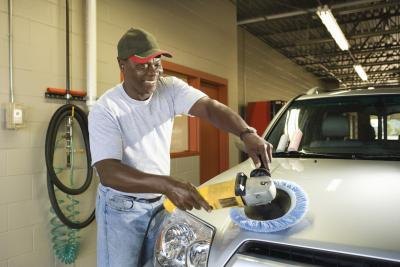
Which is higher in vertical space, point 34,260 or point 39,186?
point 39,186

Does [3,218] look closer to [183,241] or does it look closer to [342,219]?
[183,241]

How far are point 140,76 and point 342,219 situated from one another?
1.13 metres

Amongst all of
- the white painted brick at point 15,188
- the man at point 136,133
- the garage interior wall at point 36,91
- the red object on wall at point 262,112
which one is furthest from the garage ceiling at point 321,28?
the white painted brick at point 15,188

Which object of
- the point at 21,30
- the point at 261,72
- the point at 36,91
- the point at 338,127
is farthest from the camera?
the point at 261,72

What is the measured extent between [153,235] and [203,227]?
515 millimetres

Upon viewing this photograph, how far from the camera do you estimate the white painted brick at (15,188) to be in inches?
110

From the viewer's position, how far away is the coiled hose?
9.91 feet

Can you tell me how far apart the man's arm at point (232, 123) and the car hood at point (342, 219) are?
0.24m

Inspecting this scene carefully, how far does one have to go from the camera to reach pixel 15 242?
2.87 m

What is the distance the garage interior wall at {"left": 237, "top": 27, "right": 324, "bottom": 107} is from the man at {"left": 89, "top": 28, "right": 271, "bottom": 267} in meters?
6.46

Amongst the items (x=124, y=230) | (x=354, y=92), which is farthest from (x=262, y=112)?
(x=124, y=230)

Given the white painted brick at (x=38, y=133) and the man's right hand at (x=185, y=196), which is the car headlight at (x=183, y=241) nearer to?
the man's right hand at (x=185, y=196)

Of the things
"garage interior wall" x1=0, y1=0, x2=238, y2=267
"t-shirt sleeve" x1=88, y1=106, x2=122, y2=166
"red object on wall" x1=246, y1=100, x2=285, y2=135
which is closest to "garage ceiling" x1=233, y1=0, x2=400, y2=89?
"red object on wall" x1=246, y1=100, x2=285, y2=135

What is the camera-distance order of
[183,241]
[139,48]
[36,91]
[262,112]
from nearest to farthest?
1. [183,241]
2. [139,48]
3. [36,91]
4. [262,112]
